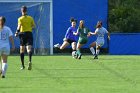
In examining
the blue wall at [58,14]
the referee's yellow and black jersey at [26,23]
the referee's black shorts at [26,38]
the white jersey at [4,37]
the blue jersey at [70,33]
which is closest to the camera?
the white jersey at [4,37]

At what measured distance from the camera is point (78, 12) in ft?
118

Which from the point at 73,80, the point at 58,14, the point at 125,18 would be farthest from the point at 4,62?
the point at 125,18

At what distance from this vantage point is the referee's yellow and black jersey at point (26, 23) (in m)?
20.3

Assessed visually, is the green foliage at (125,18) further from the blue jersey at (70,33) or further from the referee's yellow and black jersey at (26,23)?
the referee's yellow and black jersey at (26,23)

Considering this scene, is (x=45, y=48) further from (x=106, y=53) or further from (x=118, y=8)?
(x=118, y=8)

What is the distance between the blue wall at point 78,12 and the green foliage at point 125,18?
38.8ft

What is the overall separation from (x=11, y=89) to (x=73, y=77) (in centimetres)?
360

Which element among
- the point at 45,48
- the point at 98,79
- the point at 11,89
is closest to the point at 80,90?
the point at 11,89

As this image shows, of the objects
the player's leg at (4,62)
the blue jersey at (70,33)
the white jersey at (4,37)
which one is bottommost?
the player's leg at (4,62)

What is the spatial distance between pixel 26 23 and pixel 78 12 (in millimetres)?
15591

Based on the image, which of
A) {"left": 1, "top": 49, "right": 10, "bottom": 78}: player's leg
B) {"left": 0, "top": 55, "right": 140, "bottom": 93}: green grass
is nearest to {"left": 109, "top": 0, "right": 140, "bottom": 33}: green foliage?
{"left": 0, "top": 55, "right": 140, "bottom": 93}: green grass

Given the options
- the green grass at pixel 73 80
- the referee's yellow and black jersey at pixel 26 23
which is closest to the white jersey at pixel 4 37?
the green grass at pixel 73 80

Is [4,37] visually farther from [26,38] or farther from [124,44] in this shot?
[124,44]

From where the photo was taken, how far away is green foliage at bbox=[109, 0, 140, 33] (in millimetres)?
48250
